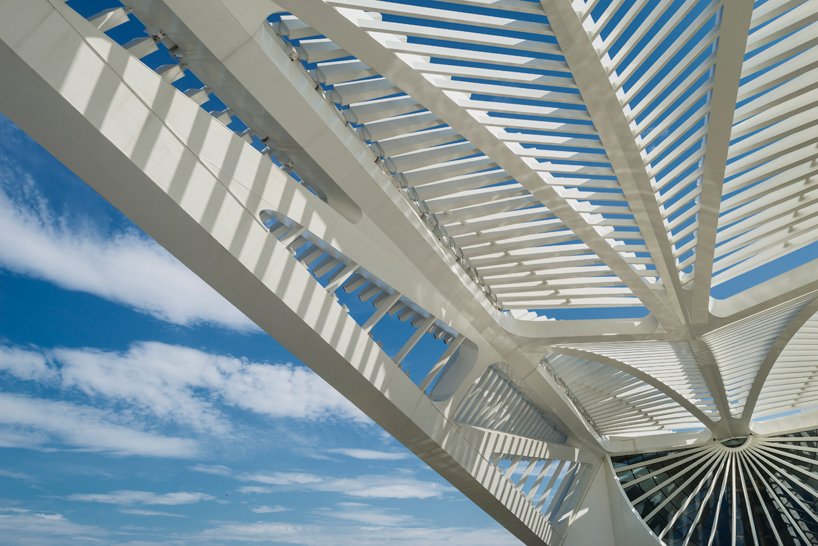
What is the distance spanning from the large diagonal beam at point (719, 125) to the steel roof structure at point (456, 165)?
2cm

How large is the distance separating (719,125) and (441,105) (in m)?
2.71

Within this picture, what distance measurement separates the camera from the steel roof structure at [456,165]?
18.0 feet

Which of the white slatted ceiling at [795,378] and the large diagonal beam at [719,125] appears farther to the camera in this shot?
the white slatted ceiling at [795,378]

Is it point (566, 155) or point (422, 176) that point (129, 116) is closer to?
point (422, 176)

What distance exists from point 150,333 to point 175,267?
4695 cm

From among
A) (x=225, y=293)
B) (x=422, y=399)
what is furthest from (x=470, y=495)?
(x=225, y=293)

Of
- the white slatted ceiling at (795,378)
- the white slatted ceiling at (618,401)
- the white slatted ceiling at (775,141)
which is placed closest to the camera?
the white slatted ceiling at (775,141)

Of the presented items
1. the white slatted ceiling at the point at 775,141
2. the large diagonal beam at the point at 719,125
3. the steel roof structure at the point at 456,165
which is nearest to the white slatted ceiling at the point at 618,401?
the steel roof structure at the point at 456,165

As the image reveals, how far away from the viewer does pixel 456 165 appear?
27.2 ft

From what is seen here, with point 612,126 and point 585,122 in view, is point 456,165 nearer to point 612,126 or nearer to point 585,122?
point 585,122

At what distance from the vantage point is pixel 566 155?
729 centimetres

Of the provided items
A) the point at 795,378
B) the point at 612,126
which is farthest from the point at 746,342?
the point at 612,126

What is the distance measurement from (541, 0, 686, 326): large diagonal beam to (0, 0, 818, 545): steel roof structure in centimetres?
3

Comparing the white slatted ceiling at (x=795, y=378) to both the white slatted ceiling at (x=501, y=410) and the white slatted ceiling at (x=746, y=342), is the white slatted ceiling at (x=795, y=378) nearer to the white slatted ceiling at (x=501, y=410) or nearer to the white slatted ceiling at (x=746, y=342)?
the white slatted ceiling at (x=746, y=342)
